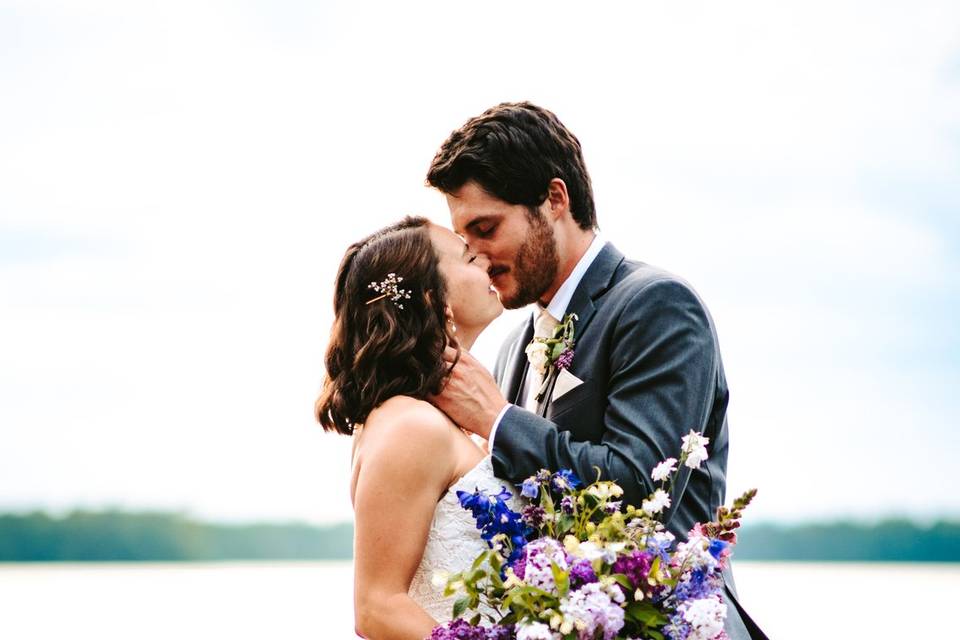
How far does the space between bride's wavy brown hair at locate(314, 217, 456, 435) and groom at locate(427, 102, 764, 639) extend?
145mm

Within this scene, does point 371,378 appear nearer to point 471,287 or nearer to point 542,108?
point 471,287

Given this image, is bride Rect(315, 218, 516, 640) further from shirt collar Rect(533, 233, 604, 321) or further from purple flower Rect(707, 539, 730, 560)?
purple flower Rect(707, 539, 730, 560)

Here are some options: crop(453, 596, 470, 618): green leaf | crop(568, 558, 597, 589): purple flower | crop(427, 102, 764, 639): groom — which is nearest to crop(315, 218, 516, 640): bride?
crop(427, 102, 764, 639): groom

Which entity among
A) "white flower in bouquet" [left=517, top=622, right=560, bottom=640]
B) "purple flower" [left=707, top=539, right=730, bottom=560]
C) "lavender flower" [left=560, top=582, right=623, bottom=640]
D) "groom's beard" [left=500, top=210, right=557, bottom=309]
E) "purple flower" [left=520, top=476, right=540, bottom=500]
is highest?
"groom's beard" [left=500, top=210, right=557, bottom=309]

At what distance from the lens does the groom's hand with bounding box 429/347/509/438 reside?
323cm

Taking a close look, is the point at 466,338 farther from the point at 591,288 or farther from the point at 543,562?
the point at 543,562

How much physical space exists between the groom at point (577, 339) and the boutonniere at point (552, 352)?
0.02 meters

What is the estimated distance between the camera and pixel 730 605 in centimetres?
326

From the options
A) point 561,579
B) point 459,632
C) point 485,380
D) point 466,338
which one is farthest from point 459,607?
point 466,338

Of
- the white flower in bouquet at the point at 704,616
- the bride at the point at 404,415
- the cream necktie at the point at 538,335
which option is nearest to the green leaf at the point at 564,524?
the white flower in bouquet at the point at 704,616

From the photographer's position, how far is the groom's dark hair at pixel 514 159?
153 inches

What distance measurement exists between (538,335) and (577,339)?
274mm

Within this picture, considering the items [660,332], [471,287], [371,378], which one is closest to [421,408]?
[371,378]

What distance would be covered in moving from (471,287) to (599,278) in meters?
0.48
